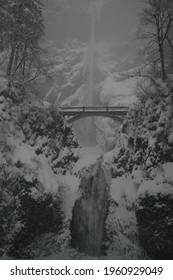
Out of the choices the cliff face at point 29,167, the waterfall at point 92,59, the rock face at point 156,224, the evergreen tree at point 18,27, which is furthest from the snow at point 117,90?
the rock face at point 156,224

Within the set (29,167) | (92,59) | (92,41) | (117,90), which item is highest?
(92,41)

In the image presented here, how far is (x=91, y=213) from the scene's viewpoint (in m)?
17.3

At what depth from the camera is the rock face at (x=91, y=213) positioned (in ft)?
54.7

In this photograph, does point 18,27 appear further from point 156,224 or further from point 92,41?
point 92,41

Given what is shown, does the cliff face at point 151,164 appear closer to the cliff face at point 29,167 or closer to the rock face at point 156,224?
the rock face at point 156,224

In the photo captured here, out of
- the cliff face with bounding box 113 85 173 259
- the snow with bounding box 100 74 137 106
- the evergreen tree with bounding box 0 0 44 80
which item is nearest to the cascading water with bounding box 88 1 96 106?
the snow with bounding box 100 74 137 106

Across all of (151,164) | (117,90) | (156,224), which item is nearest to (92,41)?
(117,90)

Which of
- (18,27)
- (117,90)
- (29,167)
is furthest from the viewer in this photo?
(117,90)

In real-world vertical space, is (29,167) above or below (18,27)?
below

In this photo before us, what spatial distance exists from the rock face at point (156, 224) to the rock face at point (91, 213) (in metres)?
2.65

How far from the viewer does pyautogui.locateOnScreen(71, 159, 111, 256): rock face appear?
16.7m

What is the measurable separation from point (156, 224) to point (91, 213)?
4.15m

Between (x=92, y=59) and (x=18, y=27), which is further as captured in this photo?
(x=92, y=59)

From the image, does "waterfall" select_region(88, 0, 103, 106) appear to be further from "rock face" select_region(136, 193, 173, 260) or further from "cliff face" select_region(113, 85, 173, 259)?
"rock face" select_region(136, 193, 173, 260)
